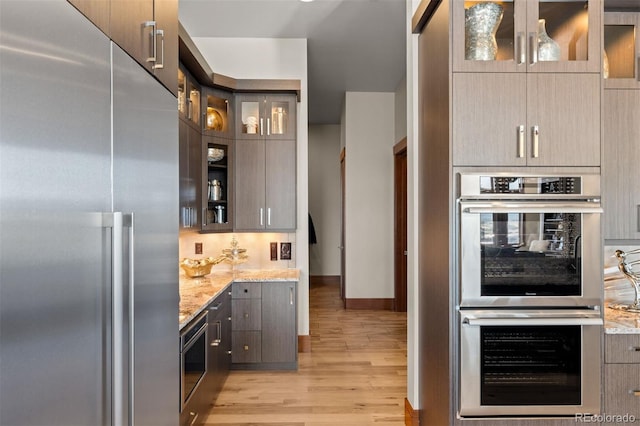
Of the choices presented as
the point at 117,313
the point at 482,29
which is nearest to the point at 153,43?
the point at 117,313

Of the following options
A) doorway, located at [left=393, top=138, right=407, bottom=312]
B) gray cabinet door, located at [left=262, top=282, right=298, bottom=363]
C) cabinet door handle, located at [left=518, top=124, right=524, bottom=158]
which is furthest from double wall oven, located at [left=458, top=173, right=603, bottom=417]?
doorway, located at [left=393, top=138, right=407, bottom=312]

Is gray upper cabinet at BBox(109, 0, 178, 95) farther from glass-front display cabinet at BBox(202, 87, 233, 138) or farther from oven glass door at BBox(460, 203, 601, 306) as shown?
glass-front display cabinet at BBox(202, 87, 233, 138)

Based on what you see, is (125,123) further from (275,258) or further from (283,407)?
(275,258)

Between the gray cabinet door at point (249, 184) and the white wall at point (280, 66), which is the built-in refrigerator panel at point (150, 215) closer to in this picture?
the gray cabinet door at point (249, 184)

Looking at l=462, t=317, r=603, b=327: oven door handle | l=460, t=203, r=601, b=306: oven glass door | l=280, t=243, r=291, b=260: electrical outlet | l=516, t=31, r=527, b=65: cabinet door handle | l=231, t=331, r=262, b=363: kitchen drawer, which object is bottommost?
l=231, t=331, r=262, b=363: kitchen drawer

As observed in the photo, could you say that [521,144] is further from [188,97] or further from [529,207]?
[188,97]

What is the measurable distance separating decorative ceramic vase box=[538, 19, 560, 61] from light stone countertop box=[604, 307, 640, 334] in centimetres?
142

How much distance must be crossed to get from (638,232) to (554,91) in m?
1.08

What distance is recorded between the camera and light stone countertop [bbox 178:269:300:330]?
2561mm

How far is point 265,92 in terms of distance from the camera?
419cm

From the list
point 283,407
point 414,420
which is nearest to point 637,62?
point 414,420

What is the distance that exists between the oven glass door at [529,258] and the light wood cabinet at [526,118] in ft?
0.94

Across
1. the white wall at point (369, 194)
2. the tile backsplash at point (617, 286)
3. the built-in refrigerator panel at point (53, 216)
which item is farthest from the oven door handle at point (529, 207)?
the white wall at point (369, 194)

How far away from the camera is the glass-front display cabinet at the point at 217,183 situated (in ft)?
12.5
